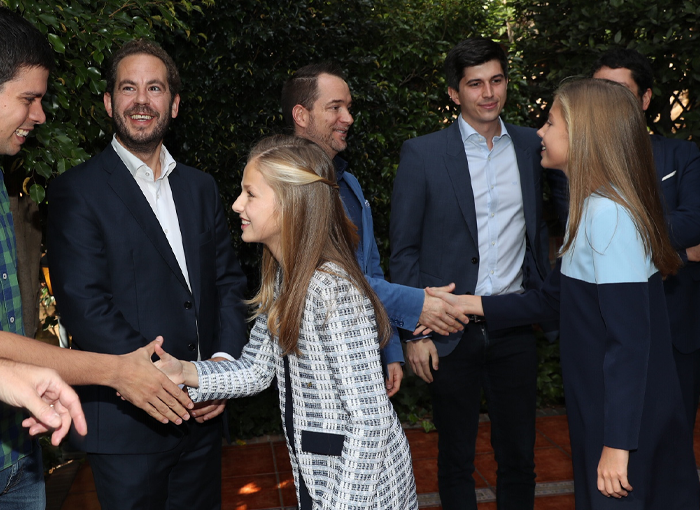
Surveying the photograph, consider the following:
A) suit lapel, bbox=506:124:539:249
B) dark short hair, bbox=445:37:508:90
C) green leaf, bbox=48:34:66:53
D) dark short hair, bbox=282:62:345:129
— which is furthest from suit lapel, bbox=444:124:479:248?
green leaf, bbox=48:34:66:53

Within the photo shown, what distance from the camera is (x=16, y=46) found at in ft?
6.77

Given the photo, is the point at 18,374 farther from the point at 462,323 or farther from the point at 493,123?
the point at 493,123

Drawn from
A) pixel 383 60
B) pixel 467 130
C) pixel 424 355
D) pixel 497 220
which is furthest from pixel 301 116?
pixel 383 60

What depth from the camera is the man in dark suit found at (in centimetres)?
247

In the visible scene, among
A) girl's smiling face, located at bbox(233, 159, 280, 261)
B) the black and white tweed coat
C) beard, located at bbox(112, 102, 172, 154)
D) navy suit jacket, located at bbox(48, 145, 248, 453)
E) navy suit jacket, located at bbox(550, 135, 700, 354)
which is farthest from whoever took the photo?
navy suit jacket, located at bbox(550, 135, 700, 354)

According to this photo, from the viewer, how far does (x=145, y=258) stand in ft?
8.41

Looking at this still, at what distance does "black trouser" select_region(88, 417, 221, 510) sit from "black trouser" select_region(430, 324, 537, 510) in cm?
104

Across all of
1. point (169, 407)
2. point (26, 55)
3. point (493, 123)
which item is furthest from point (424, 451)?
point (26, 55)

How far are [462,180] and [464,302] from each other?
0.60 meters

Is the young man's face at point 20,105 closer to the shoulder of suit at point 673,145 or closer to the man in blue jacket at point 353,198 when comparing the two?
the man in blue jacket at point 353,198

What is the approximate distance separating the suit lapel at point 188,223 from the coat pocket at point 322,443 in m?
0.92

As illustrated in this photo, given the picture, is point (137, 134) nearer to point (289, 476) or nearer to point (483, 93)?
point (483, 93)

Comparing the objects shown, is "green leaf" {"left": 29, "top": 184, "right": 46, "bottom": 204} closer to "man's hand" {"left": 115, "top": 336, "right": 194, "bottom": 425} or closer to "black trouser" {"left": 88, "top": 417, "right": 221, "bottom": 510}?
"man's hand" {"left": 115, "top": 336, "right": 194, "bottom": 425}

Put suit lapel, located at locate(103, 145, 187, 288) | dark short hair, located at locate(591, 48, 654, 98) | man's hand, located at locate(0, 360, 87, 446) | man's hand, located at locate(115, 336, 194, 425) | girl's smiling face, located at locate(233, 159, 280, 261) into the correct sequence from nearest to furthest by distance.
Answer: man's hand, located at locate(0, 360, 87, 446), girl's smiling face, located at locate(233, 159, 280, 261), man's hand, located at locate(115, 336, 194, 425), suit lapel, located at locate(103, 145, 187, 288), dark short hair, located at locate(591, 48, 654, 98)
